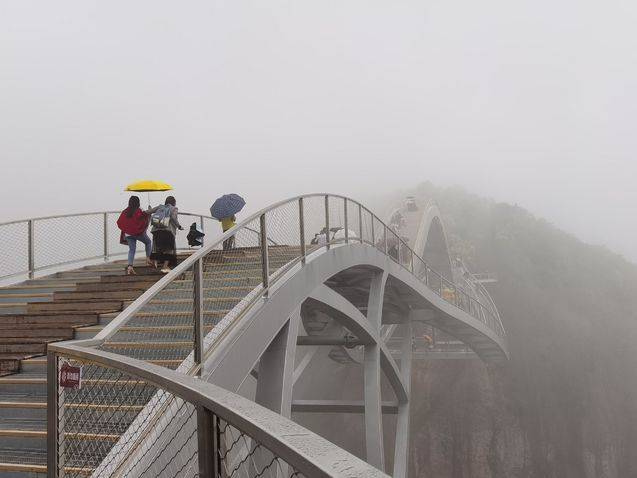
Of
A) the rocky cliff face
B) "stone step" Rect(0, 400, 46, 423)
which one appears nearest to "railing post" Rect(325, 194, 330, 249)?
"stone step" Rect(0, 400, 46, 423)

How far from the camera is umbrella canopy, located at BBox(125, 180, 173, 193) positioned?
39.0 feet

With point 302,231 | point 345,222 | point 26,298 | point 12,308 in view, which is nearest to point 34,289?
point 26,298

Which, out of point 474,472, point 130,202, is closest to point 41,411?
point 130,202

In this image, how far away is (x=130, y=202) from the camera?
9852 millimetres

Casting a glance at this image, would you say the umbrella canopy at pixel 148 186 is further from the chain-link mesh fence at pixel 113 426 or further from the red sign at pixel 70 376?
the red sign at pixel 70 376

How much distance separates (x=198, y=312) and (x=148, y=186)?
730cm

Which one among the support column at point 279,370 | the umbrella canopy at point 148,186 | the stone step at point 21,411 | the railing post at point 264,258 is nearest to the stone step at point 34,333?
the stone step at point 21,411

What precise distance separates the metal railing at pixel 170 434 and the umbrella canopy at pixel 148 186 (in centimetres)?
791

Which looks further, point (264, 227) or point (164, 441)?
point (264, 227)

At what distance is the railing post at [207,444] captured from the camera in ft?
6.09

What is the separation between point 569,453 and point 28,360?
44.6 metres

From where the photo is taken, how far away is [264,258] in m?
7.06

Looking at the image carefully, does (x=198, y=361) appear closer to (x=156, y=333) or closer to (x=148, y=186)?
(x=156, y=333)

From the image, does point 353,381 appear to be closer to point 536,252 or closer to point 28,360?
point 536,252
